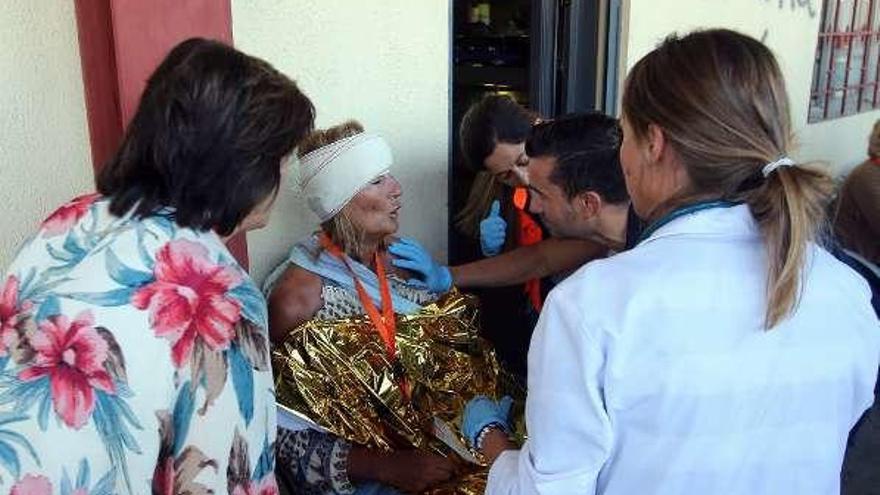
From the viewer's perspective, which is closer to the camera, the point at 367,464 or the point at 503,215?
the point at 367,464

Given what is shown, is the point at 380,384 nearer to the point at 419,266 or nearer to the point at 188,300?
the point at 419,266

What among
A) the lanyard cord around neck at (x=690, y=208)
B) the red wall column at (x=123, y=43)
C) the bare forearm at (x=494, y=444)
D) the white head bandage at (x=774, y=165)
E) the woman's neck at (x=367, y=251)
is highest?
the red wall column at (x=123, y=43)

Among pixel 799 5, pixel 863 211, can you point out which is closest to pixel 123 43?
pixel 863 211

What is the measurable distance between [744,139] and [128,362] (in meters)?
0.80

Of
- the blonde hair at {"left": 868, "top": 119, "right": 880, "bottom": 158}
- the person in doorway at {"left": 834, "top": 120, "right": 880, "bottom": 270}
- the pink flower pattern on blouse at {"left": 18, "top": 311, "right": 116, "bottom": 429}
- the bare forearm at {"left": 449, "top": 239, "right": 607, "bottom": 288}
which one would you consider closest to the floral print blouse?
the pink flower pattern on blouse at {"left": 18, "top": 311, "right": 116, "bottom": 429}

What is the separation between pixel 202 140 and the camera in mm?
1043

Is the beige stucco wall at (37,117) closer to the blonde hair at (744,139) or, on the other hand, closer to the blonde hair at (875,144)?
the blonde hair at (744,139)

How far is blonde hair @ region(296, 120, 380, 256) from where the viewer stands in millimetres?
1728

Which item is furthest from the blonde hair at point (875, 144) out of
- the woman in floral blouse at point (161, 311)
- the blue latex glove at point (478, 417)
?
the woman in floral blouse at point (161, 311)

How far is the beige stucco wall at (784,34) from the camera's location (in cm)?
303

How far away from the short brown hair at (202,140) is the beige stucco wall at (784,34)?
1757mm

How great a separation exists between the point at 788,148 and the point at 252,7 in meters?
1.17

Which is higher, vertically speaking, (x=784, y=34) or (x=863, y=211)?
(x=784, y=34)

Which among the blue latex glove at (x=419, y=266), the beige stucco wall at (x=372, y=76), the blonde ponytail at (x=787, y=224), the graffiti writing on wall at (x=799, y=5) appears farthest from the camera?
the graffiti writing on wall at (x=799, y=5)
